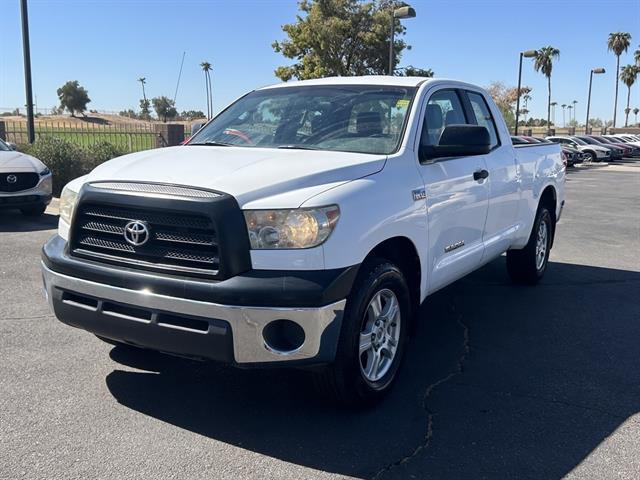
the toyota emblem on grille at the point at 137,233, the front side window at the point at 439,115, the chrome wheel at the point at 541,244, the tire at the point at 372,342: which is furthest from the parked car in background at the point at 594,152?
the toyota emblem on grille at the point at 137,233

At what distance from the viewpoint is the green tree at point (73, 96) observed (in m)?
76.1

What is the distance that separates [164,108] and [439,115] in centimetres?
8566

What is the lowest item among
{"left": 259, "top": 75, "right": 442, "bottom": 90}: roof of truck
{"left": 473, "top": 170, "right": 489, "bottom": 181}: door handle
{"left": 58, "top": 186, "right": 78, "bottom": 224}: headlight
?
{"left": 58, "top": 186, "right": 78, "bottom": 224}: headlight

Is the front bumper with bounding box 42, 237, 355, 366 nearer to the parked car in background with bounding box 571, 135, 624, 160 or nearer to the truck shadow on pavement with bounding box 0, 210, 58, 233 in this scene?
the truck shadow on pavement with bounding box 0, 210, 58, 233

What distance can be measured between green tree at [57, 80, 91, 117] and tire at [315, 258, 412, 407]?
79.8m

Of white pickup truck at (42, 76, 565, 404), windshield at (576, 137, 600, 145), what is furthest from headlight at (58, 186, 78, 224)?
windshield at (576, 137, 600, 145)

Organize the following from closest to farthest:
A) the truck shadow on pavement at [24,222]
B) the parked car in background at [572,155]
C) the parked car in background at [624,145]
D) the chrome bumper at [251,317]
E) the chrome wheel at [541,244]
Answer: the chrome bumper at [251,317], the chrome wheel at [541,244], the truck shadow on pavement at [24,222], the parked car in background at [572,155], the parked car in background at [624,145]

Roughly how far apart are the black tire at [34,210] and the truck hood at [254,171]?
6.91m

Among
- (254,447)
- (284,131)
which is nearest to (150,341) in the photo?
(254,447)

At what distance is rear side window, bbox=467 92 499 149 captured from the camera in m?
5.42

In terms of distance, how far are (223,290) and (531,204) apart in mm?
4053

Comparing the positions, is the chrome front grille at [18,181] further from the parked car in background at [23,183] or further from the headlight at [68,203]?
the headlight at [68,203]

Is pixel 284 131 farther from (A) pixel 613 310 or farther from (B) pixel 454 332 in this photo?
(A) pixel 613 310

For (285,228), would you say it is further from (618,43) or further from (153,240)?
(618,43)
